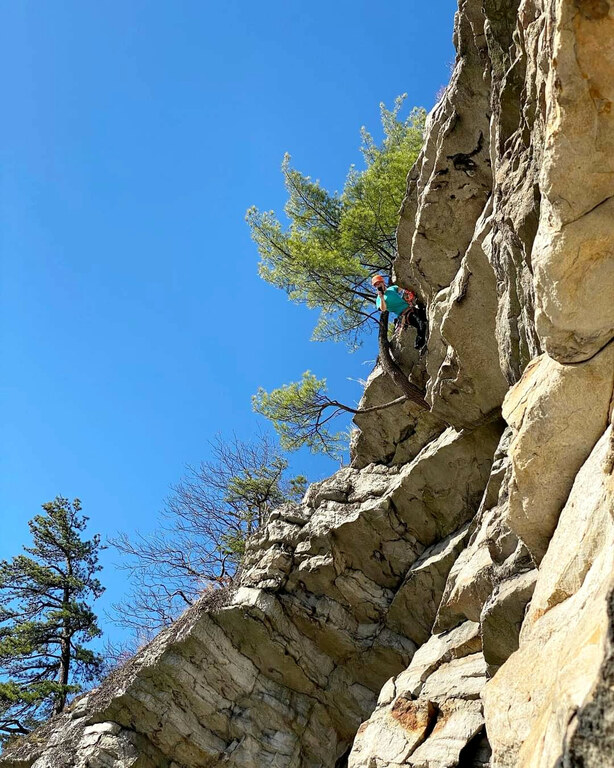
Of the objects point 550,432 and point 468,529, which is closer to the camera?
point 550,432

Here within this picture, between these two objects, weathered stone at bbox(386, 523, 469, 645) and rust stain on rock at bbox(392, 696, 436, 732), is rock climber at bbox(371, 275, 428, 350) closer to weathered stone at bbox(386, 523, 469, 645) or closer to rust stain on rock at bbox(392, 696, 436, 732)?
weathered stone at bbox(386, 523, 469, 645)

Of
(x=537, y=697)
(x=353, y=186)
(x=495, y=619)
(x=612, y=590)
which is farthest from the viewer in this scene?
(x=353, y=186)

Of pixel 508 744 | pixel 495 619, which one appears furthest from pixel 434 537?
pixel 508 744

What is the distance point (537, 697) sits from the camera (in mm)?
3650

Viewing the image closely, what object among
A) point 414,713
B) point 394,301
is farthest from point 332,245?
point 414,713

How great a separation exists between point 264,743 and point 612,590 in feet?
29.8

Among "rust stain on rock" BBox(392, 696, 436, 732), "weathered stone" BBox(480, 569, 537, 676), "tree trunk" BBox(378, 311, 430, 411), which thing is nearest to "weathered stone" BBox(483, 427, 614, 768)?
"weathered stone" BBox(480, 569, 537, 676)

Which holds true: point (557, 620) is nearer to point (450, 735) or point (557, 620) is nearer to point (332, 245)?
point (450, 735)

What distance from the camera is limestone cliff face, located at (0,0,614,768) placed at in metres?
3.73

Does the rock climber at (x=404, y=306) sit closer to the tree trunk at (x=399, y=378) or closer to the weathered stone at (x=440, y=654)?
the tree trunk at (x=399, y=378)

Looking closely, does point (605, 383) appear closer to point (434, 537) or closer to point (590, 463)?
point (590, 463)

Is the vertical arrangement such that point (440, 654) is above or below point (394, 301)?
below

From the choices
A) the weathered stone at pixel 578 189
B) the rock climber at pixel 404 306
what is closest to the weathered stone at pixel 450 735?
the weathered stone at pixel 578 189

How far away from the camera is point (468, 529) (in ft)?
29.1
